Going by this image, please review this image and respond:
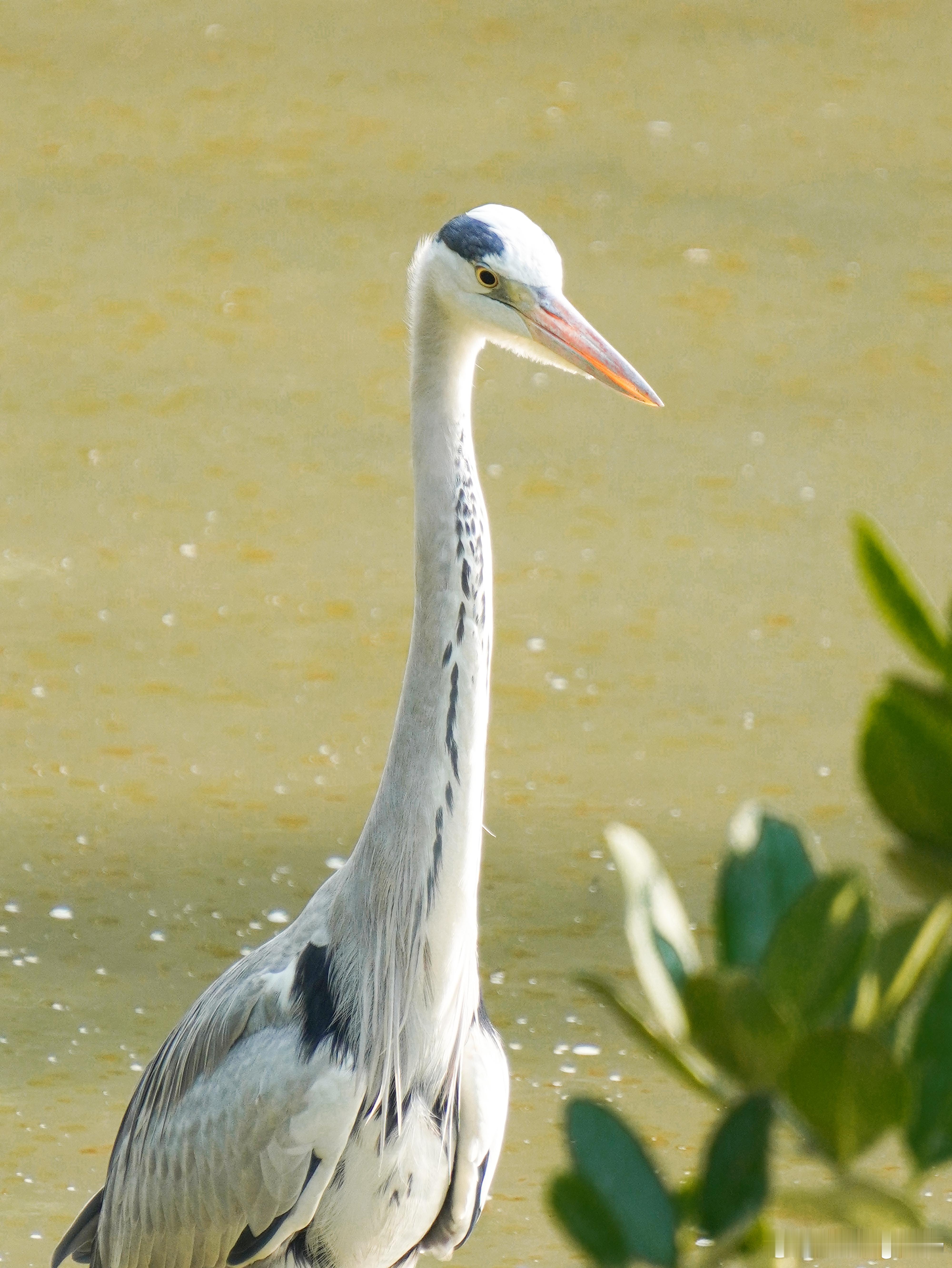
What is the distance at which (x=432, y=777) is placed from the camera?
1422mm

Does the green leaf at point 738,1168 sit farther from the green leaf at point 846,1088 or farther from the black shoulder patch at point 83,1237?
the black shoulder patch at point 83,1237

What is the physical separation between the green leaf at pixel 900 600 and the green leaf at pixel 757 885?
80mm

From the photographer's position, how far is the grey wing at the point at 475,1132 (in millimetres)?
1538

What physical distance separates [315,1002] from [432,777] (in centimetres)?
23

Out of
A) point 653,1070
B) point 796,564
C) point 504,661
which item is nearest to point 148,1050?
point 653,1070

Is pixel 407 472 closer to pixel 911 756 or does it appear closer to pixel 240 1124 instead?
pixel 240 1124

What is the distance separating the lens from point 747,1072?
46cm

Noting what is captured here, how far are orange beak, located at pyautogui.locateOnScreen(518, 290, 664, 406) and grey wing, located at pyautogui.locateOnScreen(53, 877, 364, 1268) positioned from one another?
0.52 m

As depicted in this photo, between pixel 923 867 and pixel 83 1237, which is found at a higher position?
pixel 923 867

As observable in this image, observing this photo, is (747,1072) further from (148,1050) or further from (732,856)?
(148,1050)

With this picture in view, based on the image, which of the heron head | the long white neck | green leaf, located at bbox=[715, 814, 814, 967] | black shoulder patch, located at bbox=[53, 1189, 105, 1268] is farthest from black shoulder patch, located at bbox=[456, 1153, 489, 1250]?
green leaf, located at bbox=[715, 814, 814, 967]

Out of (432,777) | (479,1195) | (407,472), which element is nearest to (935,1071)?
(432,777)

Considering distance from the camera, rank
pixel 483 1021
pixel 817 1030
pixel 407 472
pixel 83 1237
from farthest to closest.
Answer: pixel 407 472
pixel 83 1237
pixel 483 1021
pixel 817 1030

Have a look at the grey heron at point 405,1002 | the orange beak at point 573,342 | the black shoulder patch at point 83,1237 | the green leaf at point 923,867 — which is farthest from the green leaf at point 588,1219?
the black shoulder patch at point 83,1237
